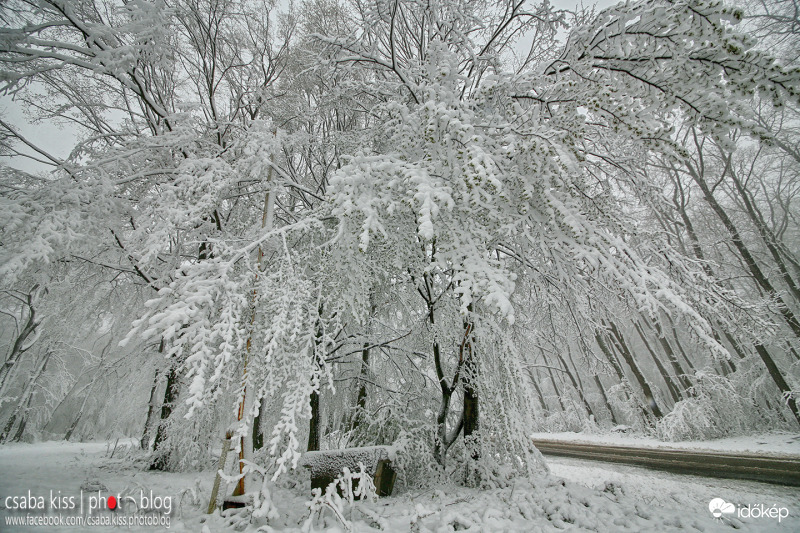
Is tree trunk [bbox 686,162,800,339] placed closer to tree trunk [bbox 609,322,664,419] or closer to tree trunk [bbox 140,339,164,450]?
tree trunk [bbox 609,322,664,419]

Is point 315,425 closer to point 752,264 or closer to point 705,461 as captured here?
point 705,461

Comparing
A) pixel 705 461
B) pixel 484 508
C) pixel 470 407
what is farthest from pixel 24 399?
pixel 705 461

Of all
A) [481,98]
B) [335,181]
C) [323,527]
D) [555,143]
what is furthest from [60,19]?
[323,527]

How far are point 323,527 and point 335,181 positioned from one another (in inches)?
131

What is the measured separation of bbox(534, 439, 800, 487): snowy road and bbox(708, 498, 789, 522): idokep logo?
2087mm

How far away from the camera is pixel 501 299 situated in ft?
6.84

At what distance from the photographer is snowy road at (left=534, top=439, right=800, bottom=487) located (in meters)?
6.02

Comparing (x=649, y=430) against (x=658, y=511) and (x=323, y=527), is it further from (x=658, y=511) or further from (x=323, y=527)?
(x=323, y=527)

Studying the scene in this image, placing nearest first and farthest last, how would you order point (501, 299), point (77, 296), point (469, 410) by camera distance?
point (501, 299) → point (469, 410) → point (77, 296)

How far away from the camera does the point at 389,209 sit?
94.3 inches

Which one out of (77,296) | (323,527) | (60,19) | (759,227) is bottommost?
(323,527)

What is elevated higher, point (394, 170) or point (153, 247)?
point (394, 170)

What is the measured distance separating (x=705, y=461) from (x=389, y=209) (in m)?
10.0

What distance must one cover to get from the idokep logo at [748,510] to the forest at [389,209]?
190 cm
